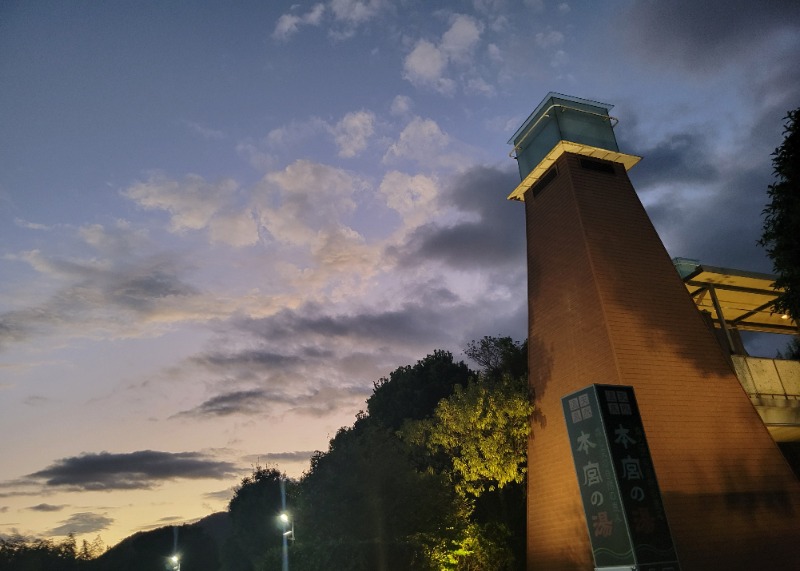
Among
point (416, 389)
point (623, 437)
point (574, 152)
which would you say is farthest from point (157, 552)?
point (623, 437)

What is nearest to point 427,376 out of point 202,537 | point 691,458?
point 691,458

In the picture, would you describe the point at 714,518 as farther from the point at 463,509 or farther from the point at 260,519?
the point at 260,519

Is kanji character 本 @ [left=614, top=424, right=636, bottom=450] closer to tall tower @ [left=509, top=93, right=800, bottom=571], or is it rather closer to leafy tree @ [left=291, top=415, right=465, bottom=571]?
tall tower @ [left=509, top=93, right=800, bottom=571]

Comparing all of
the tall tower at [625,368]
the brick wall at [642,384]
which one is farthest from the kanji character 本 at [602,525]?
the brick wall at [642,384]

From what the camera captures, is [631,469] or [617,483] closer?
[617,483]

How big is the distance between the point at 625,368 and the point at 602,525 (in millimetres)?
6049

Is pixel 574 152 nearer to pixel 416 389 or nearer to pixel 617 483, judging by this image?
pixel 617 483

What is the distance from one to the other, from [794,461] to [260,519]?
55.2 m

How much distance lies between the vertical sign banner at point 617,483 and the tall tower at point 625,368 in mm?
4008

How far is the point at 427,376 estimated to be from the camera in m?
39.6

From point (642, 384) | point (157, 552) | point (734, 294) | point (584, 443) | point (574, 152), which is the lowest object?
point (157, 552)

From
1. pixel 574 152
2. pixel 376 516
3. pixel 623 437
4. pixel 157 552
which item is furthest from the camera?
pixel 157 552

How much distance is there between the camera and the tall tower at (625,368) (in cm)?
1469

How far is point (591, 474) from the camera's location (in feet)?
37.4
